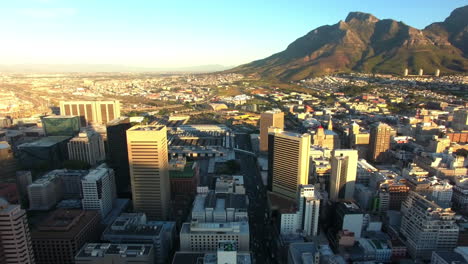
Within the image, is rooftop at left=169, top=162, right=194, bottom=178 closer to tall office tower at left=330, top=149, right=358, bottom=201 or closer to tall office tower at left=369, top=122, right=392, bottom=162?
tall office tower at left=330, top=149, right=358, bottom=201

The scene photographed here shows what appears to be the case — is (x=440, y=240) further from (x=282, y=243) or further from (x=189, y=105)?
(x=189, y=105)

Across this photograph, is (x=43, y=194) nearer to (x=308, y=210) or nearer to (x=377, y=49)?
(x=308, y=210)

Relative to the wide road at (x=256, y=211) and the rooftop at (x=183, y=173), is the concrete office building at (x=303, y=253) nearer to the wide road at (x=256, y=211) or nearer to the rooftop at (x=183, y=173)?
the wide road at (x=256, y=211)

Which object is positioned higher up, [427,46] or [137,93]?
[427,46]

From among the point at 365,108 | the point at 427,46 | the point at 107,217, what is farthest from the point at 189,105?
the point at 427,46

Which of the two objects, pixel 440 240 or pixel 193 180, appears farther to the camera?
pixel 193 180

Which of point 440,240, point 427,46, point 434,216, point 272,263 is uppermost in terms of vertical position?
point 427,46
